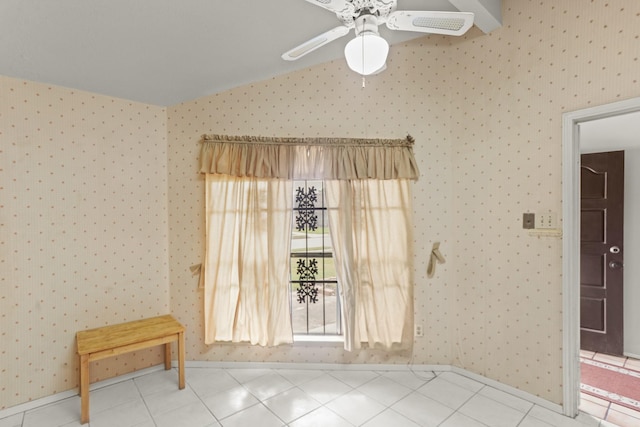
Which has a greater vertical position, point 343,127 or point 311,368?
point 343,127

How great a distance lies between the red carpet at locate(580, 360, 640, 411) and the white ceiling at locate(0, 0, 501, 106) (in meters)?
2.93

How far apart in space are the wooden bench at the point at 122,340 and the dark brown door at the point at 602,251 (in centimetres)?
386

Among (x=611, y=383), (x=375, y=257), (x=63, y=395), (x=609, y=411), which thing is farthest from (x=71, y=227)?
(x=611, y=383)

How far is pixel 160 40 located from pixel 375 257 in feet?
7.32

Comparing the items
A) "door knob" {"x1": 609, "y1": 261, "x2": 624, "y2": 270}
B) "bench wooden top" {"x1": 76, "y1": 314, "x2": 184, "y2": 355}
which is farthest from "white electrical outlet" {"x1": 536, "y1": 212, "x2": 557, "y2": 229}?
"bench wooden top" {"x1": 76, "y1": 314, "x2": 184, "y2": 355}

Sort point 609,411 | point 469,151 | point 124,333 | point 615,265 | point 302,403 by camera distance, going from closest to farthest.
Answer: point 609,411
point 302,403
point 124,333
point 469,151
point 615,265

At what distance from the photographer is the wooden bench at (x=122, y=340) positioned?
2074 millimetres

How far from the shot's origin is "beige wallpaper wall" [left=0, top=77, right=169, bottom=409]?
2.15 m

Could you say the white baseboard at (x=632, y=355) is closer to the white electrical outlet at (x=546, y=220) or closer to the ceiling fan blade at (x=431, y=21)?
the white electrical outlet at (x=546, y=220)

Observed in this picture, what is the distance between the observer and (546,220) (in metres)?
2.14

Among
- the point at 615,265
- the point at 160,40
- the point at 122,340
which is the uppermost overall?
the point at 160,40

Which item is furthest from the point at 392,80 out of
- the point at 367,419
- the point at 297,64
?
the point at 367,419

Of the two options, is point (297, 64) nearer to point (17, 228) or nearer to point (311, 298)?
point (311, 298)

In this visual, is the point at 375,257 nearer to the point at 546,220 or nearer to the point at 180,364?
the point at 546,220
